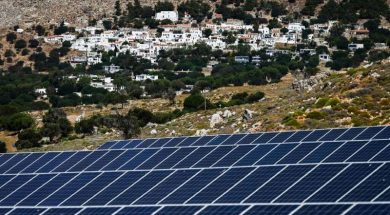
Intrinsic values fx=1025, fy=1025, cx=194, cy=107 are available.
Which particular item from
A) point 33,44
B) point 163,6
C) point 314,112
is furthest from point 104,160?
point 163,6

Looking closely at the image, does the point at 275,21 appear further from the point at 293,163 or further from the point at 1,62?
the point at 293,163

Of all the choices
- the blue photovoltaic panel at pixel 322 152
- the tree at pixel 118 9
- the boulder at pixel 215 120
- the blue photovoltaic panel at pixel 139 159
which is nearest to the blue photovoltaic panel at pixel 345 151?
the blue photovoltaic panel at pixel 322 152

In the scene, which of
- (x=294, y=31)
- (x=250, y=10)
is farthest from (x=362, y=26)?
(x=250, y=10)

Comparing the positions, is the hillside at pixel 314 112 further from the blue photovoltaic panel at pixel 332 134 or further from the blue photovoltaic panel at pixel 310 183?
the blue photovoltaic panel at pixel 310 183

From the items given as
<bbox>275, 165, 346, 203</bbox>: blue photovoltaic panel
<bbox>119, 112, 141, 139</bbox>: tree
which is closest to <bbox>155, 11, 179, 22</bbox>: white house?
<bbox>119, 112, 141, 139</bbox>: tree

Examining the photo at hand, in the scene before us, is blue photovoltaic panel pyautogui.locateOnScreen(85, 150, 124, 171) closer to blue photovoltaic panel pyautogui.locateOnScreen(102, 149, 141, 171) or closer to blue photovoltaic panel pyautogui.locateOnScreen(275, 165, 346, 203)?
blue photovoltaic panel pyautogui.locateOnScreen(102, 149, 141, 171)

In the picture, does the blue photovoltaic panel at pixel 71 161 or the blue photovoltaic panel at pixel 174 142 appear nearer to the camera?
the blue photovoltaic panel at pixel 71 161

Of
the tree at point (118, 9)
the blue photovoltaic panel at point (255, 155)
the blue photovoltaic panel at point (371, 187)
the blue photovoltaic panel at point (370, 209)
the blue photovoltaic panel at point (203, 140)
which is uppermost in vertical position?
the blue photovoltaic panel at point (370, 209)
